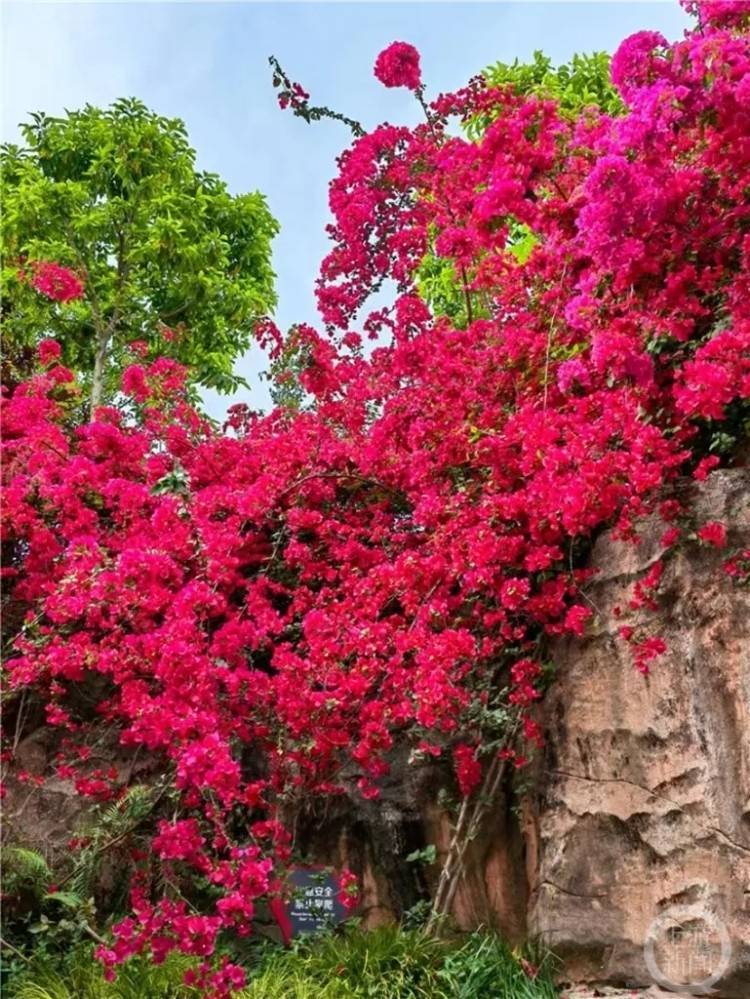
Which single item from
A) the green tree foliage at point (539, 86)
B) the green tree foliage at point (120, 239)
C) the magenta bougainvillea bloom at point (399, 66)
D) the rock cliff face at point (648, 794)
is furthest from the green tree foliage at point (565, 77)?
the rock cliff face at point (648, 794)

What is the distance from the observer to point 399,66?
6.45 meters

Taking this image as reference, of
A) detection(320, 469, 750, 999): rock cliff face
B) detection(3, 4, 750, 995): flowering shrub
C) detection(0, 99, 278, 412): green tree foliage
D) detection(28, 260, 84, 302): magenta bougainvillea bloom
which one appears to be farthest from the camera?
detection(0, 99, 278, 412): green tree foliage

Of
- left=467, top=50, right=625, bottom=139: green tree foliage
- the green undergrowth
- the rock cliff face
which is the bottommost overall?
the green undergrowth

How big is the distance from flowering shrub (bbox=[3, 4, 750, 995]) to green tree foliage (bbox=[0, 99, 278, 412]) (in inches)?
171

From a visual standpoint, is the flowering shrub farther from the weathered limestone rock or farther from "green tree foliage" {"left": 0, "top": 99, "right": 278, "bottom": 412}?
"green tree foliage" {"left": 0, "top": 99, "right": 278, "bottom": 412}

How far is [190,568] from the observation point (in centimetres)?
553

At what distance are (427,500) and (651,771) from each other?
1.78 metres

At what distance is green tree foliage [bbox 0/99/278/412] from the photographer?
10.3m

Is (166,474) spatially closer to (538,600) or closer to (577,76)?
(538,600)

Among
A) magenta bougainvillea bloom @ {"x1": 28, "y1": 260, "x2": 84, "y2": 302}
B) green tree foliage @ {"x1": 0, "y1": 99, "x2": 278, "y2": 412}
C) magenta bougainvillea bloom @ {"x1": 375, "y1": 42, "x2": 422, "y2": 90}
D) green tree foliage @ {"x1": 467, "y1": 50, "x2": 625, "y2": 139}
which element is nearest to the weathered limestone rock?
magenta bougainvillea bloom @ {"x1": 375, "y1": 42, "x2": 422, "y2": 90}

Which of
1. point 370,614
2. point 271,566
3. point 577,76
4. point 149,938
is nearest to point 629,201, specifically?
point 370,614

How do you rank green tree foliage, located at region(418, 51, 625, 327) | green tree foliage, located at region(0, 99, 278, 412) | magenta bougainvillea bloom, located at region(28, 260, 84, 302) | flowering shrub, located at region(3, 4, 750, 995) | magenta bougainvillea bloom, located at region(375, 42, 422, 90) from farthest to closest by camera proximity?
green tree foliage, located at region(418, 51, 625, 327) < green tree foliage, located at region(0, 99, 278, 412) < magenta bougainvillea bloom, located at region(28, 260, 84, 302) < magenta bougainvillea bloom, located at region(375, 42, 422, 90) < flowering shrub, located at region(3, 4, 750, 995)

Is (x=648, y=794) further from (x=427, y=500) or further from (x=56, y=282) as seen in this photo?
(x=56, y=282)

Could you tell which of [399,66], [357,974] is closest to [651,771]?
[357,974]
